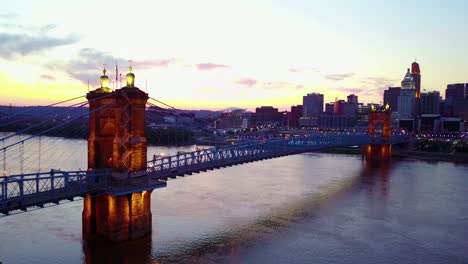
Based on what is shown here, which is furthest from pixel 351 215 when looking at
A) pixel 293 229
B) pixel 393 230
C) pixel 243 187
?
pixel 243 187

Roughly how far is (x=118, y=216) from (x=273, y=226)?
37.3ft

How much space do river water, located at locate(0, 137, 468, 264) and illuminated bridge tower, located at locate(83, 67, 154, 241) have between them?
1093 millimetres

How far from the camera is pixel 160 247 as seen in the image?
2500 cm

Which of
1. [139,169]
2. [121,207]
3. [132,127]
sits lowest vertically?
[121,207]

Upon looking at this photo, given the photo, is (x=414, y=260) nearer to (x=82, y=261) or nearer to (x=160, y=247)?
(x=160, y=247)

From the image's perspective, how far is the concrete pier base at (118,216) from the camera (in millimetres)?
24750

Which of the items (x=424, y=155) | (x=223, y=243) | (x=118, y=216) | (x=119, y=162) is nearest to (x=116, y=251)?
(x=118, y=216)

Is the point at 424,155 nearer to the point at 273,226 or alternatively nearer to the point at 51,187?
the point at 273,226

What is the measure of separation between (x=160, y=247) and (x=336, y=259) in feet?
33.6

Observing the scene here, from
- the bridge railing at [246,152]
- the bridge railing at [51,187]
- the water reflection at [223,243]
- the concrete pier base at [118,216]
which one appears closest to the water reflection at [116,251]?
the water reflection at [223,243]

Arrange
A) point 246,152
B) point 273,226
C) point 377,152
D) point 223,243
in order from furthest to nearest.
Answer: point 377,152 < point 246,152 < point 273,226 < point 223,243

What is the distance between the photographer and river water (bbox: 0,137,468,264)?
24359 millimetres

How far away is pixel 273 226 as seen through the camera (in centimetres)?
3064

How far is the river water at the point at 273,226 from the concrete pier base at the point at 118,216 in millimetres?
674
